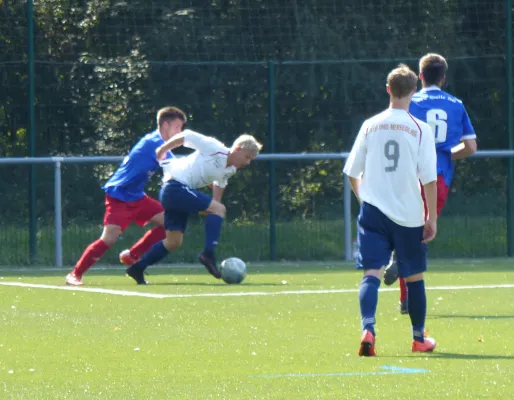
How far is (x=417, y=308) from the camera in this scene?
8242 mm

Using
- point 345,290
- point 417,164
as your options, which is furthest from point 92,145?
point 417,164

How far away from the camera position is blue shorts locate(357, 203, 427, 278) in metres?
8.14

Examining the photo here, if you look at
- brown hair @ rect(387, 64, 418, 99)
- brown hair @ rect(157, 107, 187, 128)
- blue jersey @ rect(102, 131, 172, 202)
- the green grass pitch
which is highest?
brown hair @ rect(387, 64, 418, 99)

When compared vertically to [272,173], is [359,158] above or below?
above

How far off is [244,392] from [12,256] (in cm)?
970

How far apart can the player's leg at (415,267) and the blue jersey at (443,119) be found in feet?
6.86

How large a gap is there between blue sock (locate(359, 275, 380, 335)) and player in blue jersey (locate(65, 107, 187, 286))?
553 centimetres

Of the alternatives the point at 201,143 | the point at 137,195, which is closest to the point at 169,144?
the point at 201,143

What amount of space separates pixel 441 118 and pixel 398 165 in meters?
2.16

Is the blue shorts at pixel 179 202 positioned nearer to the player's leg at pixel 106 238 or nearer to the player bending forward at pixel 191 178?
the player bending forward at pixel 191 178

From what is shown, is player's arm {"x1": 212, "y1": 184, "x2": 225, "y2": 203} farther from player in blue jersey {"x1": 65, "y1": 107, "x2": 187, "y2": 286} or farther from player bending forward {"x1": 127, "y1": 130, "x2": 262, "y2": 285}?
player in blue jersey {"x1": 65, "y1": 107, "x2": 187, "y2": 286}

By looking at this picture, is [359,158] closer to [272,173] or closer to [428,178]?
[428,178]

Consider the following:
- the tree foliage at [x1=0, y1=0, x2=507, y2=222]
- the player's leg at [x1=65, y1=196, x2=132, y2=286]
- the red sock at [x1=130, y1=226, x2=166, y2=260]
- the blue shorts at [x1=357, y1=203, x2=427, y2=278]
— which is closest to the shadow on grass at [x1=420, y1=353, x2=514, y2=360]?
the blue shorts at [x1=357, y1=203, x2=427, y2=278]

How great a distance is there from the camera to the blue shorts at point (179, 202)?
42.8 feet
